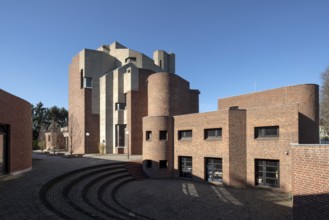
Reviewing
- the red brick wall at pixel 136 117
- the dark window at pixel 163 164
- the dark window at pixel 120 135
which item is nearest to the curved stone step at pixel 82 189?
the dark window at pixel 163 164

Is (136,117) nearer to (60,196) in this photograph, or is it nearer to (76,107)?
(76,107)

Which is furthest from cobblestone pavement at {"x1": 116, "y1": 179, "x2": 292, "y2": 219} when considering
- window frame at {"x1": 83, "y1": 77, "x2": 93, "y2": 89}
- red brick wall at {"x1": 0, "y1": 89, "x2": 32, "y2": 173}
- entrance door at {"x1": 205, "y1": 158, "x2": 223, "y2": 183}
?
window frame at {"x1": 83, "y1": 77, "x2": 93, "y2": 89}

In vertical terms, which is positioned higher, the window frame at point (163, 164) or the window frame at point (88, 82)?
the window frame at point (88, 82)

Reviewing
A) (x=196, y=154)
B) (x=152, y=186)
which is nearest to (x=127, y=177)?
(x=152, y=186)

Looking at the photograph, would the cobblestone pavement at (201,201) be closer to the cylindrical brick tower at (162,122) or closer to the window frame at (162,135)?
the cylindrical brick tower at (162,122)

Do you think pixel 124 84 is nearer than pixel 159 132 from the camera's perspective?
No

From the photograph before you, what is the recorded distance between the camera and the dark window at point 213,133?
1984 cm

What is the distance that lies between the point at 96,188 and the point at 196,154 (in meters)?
9.58

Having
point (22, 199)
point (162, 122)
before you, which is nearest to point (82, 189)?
point (22, 199)

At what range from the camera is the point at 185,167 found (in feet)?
72.7

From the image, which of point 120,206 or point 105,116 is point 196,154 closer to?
point 120,206

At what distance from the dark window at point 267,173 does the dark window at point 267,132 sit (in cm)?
196

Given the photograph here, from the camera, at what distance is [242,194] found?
16156mm

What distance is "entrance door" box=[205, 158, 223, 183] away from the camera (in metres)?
19.7
